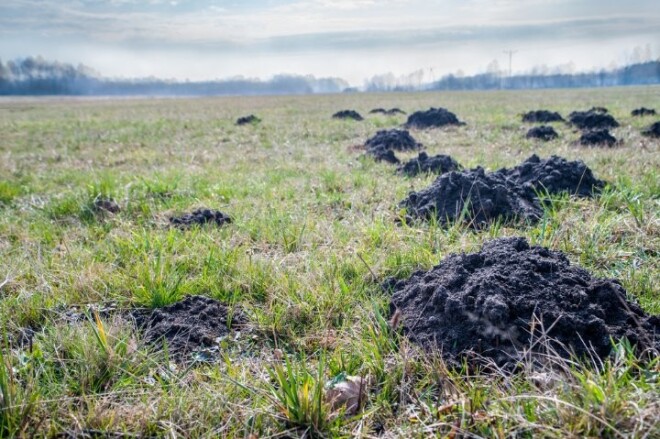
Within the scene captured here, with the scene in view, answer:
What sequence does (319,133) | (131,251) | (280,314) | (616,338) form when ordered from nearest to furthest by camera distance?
(616,338) → (280,314) → (131,251) → (319,133)

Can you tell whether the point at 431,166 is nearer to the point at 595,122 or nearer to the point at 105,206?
the point at 105,206

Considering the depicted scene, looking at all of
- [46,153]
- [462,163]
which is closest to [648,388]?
[462,163]

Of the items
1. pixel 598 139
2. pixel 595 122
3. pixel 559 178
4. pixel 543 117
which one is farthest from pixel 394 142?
pixel 543 117

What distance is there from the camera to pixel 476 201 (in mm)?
4824

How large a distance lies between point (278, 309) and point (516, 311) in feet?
4.57

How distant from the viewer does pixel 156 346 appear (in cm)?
270

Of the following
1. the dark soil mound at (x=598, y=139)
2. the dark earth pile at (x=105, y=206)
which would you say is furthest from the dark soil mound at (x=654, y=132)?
the dark earth pile at (x=105, y=206)

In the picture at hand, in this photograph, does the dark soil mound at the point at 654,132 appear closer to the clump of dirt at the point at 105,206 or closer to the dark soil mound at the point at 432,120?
the dark soil mound at the point at 432,120

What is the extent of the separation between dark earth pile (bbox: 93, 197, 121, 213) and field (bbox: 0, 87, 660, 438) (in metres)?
0.09

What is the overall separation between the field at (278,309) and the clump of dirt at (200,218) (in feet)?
0.44

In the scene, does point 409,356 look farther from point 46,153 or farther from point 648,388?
point 46,153

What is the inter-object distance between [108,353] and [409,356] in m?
1.48

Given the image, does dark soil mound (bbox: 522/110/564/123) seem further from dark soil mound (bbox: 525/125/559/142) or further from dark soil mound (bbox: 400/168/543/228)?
dark soil mound (bbox: 400/168/543/228)

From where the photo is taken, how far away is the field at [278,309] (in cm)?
203
